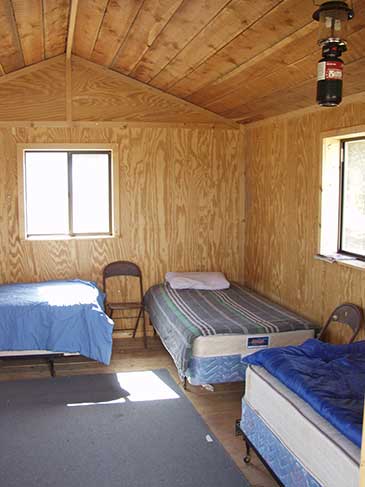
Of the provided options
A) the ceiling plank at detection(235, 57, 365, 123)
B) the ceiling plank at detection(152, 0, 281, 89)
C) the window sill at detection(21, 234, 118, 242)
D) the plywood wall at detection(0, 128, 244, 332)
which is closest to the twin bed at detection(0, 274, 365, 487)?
the plywood wall at detection(0, 128, 244, 332)

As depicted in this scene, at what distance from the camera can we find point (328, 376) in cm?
274

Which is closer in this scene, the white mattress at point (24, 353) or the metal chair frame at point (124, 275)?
the white mattress at point (24, 353)

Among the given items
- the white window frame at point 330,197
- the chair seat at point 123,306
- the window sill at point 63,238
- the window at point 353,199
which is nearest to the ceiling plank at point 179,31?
the white window frame at point 330,197

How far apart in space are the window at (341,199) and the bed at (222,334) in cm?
58

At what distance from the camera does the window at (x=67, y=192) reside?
5.33 metres

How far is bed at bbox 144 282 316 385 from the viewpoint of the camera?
375cm

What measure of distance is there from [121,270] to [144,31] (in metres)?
2.36

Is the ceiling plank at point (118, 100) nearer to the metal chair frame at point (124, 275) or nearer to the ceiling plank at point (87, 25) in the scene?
the ceiling plank at point (87, 25)

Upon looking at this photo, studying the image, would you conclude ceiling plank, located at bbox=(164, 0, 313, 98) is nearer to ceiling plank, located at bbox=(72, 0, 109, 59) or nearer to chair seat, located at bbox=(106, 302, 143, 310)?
ceiling plank, located at bbox=(72, 0, 109, 59)

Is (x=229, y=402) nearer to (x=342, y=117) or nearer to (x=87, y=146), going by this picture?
(x=342, y=117)

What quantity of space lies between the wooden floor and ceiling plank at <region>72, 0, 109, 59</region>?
8.51ft

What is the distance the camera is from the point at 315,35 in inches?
113

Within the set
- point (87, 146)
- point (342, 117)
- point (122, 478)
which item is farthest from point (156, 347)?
point (342, 117)

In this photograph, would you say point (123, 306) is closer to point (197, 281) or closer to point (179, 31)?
point (197, 281)
